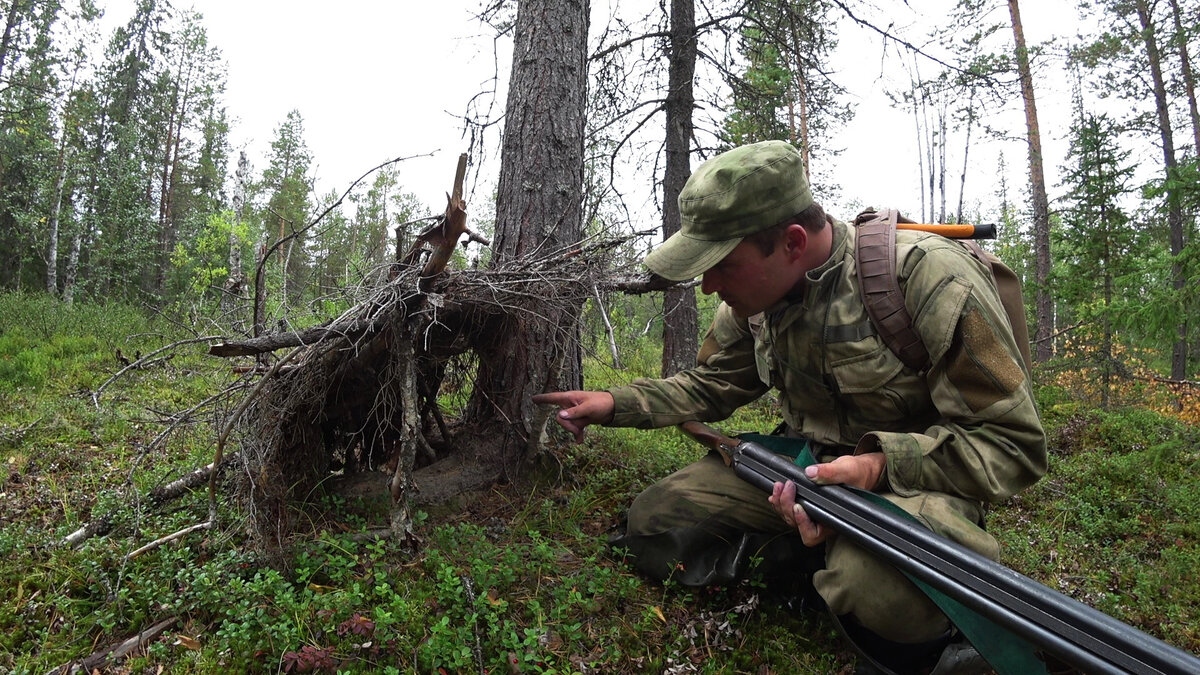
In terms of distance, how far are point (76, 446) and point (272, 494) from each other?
2878mm

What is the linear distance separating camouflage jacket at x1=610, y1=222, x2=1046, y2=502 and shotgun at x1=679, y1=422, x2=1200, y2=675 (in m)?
0.23

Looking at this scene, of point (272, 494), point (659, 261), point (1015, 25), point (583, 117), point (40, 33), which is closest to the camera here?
point (659, 261)

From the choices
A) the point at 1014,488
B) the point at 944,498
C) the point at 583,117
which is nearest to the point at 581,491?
the point at 944,498

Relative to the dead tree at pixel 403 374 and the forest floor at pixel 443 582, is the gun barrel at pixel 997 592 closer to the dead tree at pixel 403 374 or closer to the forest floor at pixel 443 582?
the forest floor at pixel 443 582

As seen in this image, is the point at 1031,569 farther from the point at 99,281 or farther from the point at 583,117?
the point at 99,281

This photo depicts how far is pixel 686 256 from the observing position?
2.46 metres

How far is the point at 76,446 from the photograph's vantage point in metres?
4.32

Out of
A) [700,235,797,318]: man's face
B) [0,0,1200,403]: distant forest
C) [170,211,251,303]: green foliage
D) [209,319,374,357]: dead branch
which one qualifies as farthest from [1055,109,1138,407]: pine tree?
[170,211,251,303]: green foliage

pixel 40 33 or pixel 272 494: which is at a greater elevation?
pixel 40 33

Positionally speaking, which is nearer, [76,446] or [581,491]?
[581,491]

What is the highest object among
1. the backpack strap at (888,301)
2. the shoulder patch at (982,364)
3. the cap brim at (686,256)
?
the cap brim at (686,256)

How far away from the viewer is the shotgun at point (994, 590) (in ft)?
4.35

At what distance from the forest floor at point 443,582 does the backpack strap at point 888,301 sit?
1.30 metres

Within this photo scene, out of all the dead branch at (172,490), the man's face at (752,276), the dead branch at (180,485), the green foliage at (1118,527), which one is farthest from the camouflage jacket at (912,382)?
the dead branch at (172,490)
